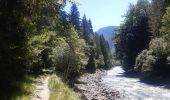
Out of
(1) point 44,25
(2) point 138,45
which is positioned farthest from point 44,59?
(2) point 138,45

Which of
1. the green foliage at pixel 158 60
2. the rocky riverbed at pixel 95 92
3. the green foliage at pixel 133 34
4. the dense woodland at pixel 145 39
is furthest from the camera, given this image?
the green foliage at pixel 133 34

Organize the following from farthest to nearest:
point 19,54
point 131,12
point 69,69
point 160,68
→ point 131,12 → point 160,68 → point 69,69 → point 19,54

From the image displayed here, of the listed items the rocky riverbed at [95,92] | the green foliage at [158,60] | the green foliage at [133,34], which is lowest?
the rocky riverbed at [95,92]

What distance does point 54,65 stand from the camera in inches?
1610

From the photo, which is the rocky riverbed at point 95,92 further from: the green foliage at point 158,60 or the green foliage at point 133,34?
the green foliage at point 133,34

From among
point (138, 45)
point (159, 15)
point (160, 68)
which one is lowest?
point (160, 68)

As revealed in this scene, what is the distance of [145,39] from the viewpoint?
270 ft

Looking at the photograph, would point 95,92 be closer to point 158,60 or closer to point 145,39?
point 158,60

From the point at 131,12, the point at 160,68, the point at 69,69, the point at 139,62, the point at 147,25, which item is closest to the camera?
the point at 69,69

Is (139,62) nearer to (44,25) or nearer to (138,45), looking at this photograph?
(138,45)

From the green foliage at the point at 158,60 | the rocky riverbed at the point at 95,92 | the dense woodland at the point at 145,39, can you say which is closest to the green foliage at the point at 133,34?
the dense woodland at the point at 145,39

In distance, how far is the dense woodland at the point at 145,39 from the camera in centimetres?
5784

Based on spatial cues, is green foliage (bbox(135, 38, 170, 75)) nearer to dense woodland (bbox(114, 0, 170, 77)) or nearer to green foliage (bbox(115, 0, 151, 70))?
dense woodland (bbox(114, 0, 170, 77))

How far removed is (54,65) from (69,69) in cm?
190
